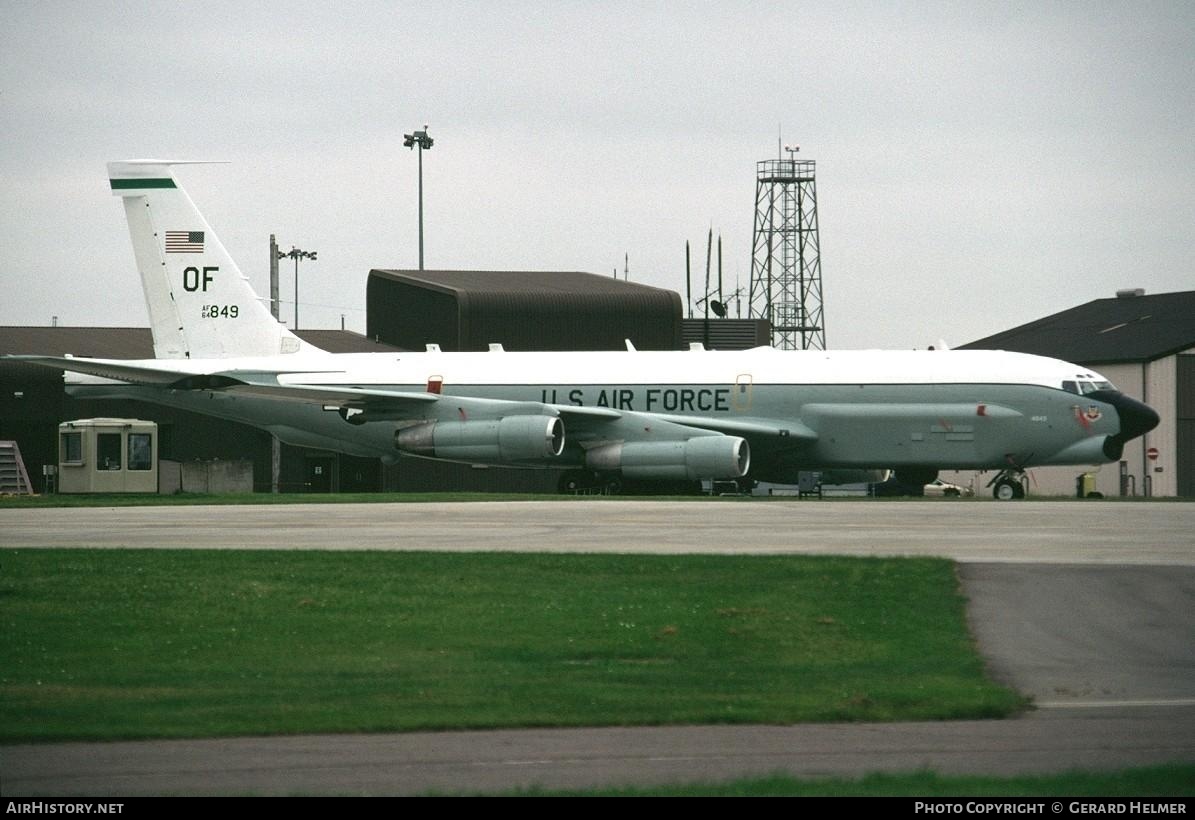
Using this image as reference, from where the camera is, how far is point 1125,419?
40594 millimetres

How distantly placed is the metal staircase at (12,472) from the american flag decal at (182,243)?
10.8 meters

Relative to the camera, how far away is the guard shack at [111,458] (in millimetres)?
50219


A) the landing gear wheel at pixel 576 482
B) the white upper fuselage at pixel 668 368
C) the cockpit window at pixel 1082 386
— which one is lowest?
the landing gear wheel at pixel 576 482

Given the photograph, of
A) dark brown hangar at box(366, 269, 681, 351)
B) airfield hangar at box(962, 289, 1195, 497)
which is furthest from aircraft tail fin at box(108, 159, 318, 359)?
airfield hangar at box(962, 289, 1195, 497)

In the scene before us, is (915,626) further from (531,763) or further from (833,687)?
(531,763)

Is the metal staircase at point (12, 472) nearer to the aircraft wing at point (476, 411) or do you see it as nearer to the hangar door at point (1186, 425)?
the aircraft wing at point (476, 411)

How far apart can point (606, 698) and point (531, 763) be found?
86.0 inches

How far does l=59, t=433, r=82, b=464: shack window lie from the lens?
168 ft

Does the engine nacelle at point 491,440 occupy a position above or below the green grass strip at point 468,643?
above

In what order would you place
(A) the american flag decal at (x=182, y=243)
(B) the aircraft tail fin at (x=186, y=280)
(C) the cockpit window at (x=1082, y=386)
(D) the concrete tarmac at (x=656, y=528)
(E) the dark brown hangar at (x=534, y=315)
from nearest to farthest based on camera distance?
(D) the concrete tarmac at (x=656, y=528), (C) the cockpit window at (x=1082, y=386), (B) the aircraft tail fin at (x=186, y=280), (A) the american flag decal at (x=182, y=243), (E) the dark brown hangar at (x=534, y=315)

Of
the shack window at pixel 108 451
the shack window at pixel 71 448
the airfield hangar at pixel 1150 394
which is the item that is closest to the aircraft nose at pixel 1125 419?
the airfield hangar at pixel 1150 394

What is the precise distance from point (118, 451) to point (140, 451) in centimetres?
64

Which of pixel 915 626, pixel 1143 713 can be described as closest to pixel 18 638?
pixel 915 626

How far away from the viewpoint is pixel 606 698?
11.6 meters
